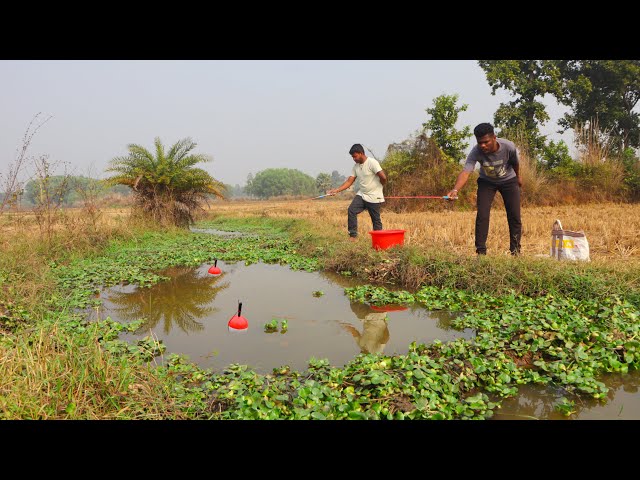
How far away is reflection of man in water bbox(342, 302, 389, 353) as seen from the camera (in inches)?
138

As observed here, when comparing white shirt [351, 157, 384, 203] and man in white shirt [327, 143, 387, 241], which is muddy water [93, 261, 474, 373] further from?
white shirt [351, 157, 384, 203]

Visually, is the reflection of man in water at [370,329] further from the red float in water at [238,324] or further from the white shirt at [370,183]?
the white shirt at [370,183]

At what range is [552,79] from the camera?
2034cm

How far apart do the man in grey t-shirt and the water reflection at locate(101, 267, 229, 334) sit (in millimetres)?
3787

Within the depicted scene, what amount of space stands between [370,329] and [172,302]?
266cm

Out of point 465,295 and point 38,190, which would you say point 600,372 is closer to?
point 465,295

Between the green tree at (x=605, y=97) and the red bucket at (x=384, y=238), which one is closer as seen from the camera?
the red bucket at (x=384, y=238)

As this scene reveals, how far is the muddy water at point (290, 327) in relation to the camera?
256cm

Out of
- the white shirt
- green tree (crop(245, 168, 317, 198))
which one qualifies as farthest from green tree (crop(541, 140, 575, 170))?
green tree (crop(245, 168, 317, 198))

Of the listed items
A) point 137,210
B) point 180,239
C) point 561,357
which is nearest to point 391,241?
point 561,357

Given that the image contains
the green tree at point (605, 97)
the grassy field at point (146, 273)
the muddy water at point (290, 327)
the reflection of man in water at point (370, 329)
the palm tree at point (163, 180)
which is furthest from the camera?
the green tree at point (605, 97)

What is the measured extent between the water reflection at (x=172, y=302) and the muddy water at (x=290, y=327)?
1cm

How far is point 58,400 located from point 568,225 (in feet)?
33.0

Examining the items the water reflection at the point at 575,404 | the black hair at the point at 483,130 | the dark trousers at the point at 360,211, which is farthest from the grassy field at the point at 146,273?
the black hair at the point at 483,130
